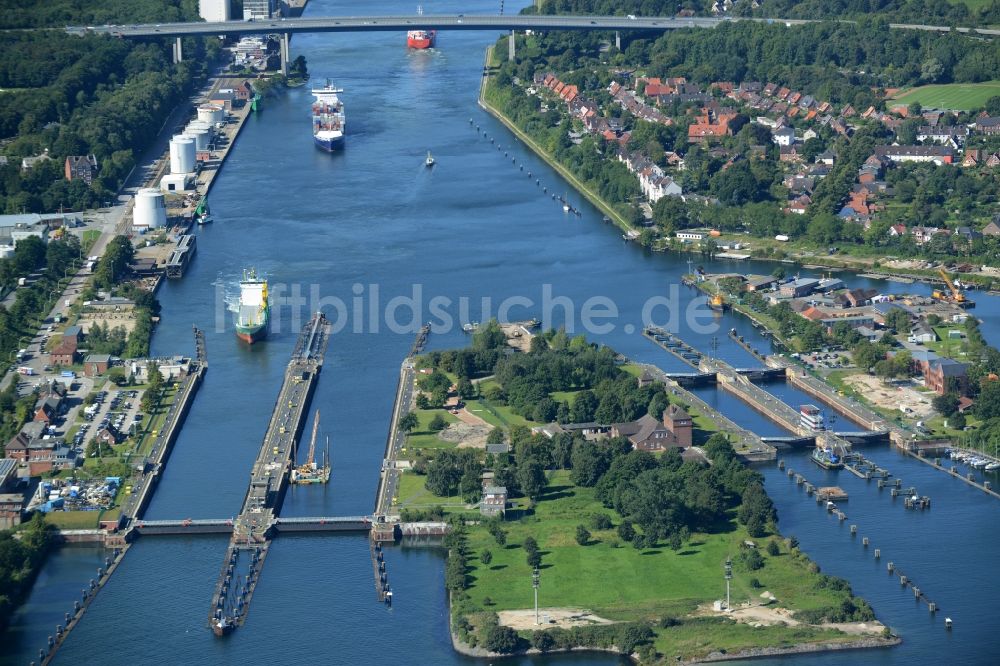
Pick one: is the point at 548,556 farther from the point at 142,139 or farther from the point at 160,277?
the point at 142,139

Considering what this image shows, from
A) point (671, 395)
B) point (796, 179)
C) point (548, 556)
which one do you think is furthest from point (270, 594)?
point (796, 179)

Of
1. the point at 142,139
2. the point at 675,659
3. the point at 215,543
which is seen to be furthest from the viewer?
the point at 142,139

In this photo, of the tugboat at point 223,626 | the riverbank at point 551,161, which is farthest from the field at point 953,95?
the tugboat at point 223,626

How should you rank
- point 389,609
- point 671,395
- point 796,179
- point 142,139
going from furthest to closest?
point 142,139, point 796,179, point 671,395, point 389,609

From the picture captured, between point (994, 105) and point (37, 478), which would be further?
point (994, 105)

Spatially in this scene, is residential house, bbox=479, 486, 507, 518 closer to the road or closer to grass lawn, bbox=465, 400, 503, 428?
the road

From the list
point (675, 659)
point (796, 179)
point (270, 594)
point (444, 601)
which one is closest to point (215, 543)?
point (270, 594)

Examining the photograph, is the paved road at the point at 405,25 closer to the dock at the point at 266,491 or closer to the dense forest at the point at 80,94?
the dense forest at the point at 80,94

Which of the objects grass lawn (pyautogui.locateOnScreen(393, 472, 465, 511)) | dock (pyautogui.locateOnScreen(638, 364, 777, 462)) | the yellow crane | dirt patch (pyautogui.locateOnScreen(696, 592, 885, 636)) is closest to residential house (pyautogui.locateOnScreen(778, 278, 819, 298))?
the yellow crane
